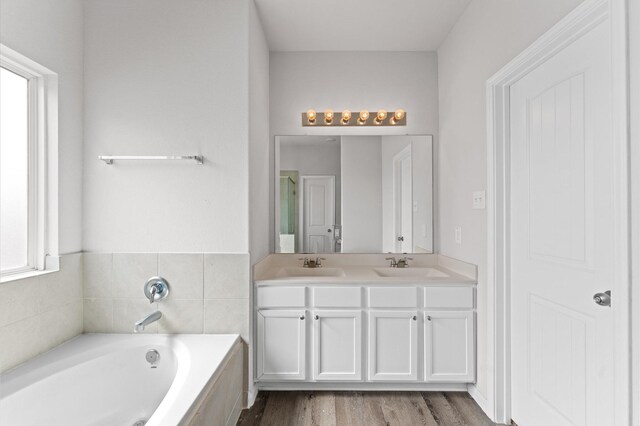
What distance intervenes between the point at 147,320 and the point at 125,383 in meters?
0.34

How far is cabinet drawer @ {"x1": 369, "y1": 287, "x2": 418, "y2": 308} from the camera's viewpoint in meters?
2.28

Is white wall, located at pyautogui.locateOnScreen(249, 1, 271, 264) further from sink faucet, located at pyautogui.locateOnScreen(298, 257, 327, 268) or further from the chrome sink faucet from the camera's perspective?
the chrome sink faucet

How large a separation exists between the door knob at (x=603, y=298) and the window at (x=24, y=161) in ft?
8.74

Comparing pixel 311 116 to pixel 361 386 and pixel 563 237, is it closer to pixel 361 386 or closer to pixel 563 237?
pixel 563 237

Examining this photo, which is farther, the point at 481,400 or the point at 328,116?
the point at 328,116

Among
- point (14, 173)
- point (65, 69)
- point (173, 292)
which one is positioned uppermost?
point (65, 69)

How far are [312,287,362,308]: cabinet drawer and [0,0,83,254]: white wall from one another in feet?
5.03

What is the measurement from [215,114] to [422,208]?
5.98 ft

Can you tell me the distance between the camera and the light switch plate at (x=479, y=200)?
2.12 metres

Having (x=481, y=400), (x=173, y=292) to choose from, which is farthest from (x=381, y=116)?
(x=481, y=400)

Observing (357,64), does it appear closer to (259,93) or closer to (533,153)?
(259,93)

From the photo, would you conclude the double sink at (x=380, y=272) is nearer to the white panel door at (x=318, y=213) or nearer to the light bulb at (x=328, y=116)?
the white panel door at (x=318, y=213)

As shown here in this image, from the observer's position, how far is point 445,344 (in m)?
2.29

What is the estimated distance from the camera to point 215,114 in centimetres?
212
